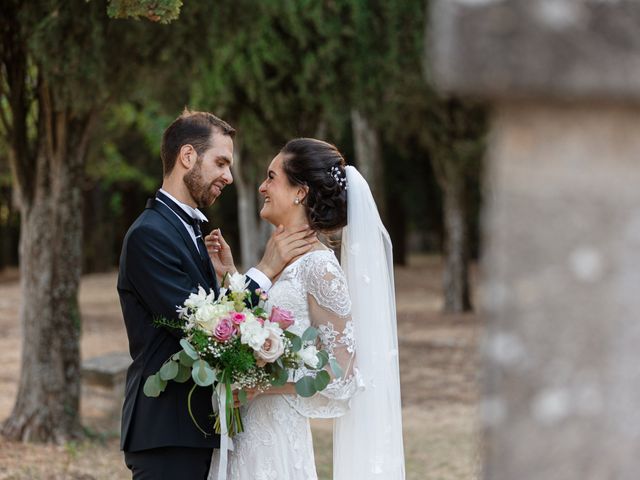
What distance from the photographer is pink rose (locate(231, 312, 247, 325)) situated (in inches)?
132

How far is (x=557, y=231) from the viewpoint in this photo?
135 centimetres

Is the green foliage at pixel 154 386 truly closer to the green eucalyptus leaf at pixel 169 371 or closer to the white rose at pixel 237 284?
the green eucalyptus leaf at pixel 169 371

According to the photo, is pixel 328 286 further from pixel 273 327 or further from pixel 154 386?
pixel 154 386

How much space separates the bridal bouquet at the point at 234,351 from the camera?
11.0ft

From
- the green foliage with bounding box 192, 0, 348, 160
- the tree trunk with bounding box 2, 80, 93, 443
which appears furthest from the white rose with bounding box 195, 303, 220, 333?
the green foliage with bounding box 192, 0, 348, 160

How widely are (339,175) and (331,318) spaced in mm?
632

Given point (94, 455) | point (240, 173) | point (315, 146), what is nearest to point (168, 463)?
point (315, 146)

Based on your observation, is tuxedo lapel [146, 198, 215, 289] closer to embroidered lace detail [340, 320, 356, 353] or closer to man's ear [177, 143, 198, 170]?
man's ear [177, 143, 198, 170]

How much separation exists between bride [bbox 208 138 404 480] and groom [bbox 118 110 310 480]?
0.17 m

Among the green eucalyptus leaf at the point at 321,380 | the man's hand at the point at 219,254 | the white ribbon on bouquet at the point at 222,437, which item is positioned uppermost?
the man's hand at the point at 219,254

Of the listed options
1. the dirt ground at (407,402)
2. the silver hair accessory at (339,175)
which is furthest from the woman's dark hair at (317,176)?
the dirt ground at (407,402)

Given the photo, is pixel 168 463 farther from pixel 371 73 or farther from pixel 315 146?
pixel 371 73

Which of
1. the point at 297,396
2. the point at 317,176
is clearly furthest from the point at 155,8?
the point at 297,396

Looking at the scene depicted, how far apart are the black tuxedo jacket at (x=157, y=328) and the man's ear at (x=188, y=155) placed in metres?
0.22
